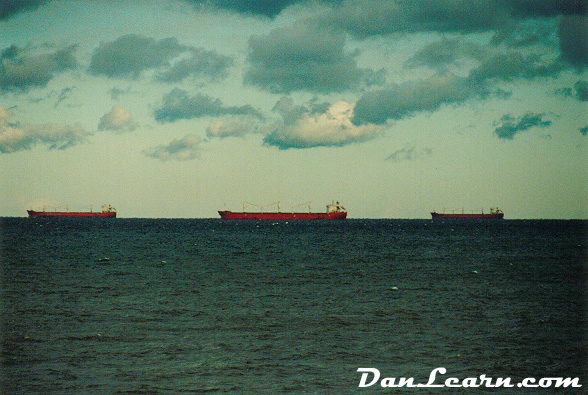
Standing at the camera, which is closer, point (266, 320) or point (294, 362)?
point (294, 362)

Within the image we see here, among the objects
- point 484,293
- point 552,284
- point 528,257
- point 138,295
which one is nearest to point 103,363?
point 138,295

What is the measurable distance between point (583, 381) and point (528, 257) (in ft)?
193

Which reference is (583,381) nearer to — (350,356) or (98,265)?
(350,356)

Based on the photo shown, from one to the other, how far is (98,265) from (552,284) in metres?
44.7

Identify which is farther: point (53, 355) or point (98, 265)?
point (98, 265)

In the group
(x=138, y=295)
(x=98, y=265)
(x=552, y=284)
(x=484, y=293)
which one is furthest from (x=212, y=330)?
(x=98, y=265)

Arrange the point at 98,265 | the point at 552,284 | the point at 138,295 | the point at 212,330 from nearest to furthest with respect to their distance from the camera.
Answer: the point at 212,330, the point at 138,295, the point at 552,284, the point at 98,265

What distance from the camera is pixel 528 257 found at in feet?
241

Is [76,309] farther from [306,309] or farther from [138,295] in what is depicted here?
[306,309]

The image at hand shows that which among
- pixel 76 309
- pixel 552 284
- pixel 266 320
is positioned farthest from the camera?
pixel 552 284

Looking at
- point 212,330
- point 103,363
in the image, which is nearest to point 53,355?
point 103,363

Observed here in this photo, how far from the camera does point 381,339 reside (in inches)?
952

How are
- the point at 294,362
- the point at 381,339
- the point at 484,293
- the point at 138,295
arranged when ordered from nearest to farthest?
the point at 294,362 < the point at 381,339 < the point at 138,295 < the point at 484,293

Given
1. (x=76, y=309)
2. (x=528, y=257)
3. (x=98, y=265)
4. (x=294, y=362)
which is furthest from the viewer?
(x=528, y=257)
